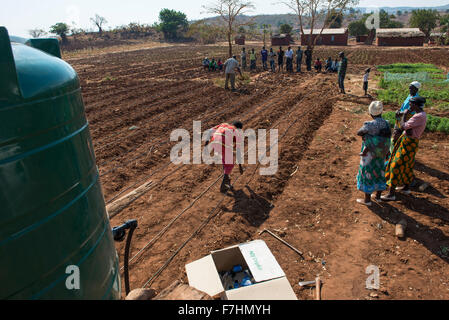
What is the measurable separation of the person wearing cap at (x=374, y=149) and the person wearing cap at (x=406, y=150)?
398mm

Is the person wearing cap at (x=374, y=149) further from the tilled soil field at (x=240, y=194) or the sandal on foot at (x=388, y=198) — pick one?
the tilled soil field at (x=240, y=194)

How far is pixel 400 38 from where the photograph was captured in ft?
145

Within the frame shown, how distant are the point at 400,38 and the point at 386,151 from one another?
4993 cm

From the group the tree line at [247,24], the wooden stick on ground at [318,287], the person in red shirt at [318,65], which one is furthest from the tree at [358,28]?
the wooden stick on ground at [318,287]

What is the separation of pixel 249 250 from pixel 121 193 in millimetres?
3269

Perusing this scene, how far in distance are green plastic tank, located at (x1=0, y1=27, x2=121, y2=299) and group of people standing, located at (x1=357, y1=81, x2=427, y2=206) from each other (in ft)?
13.3

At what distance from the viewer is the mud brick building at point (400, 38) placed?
141 feet

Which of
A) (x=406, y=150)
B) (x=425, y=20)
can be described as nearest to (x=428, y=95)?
(x=406, y=150)

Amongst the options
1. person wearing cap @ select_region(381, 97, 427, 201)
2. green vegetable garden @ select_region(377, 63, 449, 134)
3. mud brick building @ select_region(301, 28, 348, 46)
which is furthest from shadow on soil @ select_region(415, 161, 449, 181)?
mud brick building @ select_region(301, 28, 348, 46)

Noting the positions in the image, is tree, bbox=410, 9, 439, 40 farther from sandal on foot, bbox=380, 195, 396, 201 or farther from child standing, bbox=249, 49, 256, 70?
sandal on foot, bbox=380, 195, 396, 201

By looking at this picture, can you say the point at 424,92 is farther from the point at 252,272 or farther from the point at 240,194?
the point at 252,272
